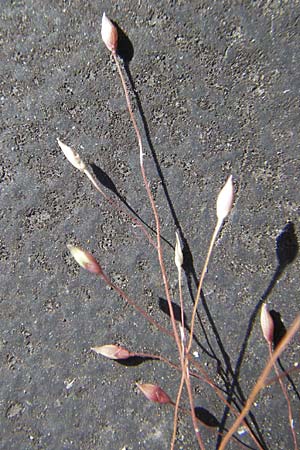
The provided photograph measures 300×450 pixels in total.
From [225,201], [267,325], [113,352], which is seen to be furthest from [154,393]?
[225,201]

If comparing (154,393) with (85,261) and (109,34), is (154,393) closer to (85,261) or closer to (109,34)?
(85,261)

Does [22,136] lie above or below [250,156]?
above

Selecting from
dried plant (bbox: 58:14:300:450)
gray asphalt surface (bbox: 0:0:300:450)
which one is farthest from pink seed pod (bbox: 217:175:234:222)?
gray asphalt surface (bbox: 0:0:300:450)

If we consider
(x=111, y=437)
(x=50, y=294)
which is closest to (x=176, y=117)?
(x=50, y=294)

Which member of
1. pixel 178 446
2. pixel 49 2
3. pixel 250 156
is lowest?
pixel 178 446

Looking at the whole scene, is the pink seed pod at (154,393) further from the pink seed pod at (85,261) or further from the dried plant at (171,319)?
the pink seed pod at (85,261)

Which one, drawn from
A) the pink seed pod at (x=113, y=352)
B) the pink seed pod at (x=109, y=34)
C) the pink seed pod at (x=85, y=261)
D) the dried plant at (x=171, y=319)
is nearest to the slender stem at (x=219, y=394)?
the dried plant at (x=171, y=319)

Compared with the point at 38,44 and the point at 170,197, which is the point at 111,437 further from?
the point at 38,44
